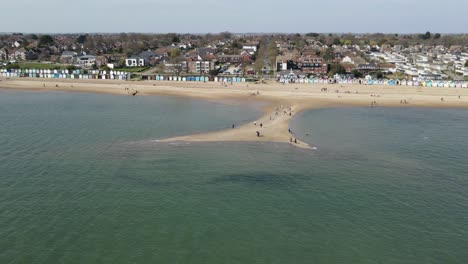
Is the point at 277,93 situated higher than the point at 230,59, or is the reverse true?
the point at 230,59

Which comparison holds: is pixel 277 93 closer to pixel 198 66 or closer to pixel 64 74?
pixel 198 66

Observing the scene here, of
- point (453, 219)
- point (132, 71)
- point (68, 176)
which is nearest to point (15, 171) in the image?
point (68, 176)

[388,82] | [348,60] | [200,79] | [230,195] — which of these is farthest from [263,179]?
[348,60]

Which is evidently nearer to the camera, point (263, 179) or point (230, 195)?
point (230, 195)

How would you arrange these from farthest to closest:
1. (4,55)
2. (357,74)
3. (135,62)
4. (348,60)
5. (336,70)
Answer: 1. (4,55)
2. (348,60)
3. (135,62)
4. (336,70)
5. (357,74)

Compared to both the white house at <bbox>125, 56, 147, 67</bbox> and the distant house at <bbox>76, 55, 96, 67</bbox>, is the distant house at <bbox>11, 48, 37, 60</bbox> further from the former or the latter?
the white house at <bbox>125, 56, 147, 67</bbox>

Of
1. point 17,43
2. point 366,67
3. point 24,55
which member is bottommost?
point 366,67

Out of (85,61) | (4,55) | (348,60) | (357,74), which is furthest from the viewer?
(4,55)
